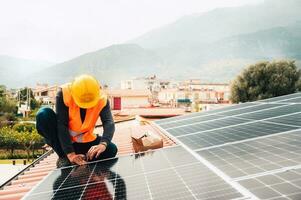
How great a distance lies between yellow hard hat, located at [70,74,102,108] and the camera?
6301 mm

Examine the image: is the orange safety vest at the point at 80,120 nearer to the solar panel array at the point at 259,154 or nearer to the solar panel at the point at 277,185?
the solar panel array at the point at 259,154

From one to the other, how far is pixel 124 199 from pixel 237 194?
1377 mm

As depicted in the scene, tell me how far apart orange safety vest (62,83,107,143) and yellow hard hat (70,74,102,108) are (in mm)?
127

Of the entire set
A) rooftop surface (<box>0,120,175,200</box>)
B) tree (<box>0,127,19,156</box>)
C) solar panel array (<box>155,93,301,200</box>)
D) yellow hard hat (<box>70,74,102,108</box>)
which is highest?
yellow hard hat (<box>70,74,102,108</box>)

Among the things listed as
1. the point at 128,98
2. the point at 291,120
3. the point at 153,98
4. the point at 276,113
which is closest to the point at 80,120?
the point at 291,120

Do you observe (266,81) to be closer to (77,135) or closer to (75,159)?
(77,135)

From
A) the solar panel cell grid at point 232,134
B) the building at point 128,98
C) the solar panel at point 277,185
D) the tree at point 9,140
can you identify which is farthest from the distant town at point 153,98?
the solar panel at point 277,185

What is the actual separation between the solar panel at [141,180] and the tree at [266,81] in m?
49.1

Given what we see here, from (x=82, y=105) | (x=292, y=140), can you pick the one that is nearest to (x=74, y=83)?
(x=82, y=105)

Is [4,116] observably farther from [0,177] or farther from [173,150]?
[173,150]

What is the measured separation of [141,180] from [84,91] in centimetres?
210

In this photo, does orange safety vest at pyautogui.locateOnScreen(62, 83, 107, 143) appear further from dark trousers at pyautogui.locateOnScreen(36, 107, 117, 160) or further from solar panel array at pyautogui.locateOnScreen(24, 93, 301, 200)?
solar panel array at pyautogui.locateOnScreen(24, 93, 301, 200)

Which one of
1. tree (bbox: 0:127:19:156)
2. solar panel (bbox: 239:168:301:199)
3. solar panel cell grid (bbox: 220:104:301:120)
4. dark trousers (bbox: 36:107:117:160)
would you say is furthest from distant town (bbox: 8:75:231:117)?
solar panel (bbox: 239:168:301:199)

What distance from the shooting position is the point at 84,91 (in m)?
6.28
